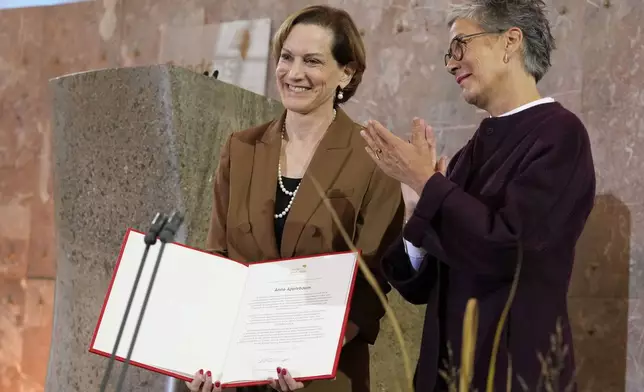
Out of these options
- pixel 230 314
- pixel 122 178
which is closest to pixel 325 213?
pixel 230 314

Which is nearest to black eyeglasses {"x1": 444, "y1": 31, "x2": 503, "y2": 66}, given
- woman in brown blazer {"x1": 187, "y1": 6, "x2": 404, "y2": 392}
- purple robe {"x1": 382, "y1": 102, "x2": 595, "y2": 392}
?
purple robe {"x1": 382, "y1": 102, "x2": 595, "y2": 392}

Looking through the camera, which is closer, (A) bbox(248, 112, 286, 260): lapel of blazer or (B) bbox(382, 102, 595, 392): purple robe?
(B) bbox(382, 102, 595, 392): purple robe

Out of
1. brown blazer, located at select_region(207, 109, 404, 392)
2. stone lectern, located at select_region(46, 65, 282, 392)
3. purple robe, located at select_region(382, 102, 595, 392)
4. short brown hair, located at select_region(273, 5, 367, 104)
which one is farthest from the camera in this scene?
stone lectern, located at select_region(46, 65, 282, 392)

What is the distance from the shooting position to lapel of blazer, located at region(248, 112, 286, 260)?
2.24 metres

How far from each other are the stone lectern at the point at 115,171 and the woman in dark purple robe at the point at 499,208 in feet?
3.17

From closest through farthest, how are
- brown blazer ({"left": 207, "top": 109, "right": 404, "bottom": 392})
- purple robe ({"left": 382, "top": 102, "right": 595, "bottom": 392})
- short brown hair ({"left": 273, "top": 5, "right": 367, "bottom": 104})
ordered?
purple robe ({"left": 382, "top": 102, "right": 595, "bottom": 392}) < brown blazer ({"left": 207, "top": 109, "right": 404, "bottom": 392}) < short brown hair ({"left": 273, "top": 5, "right": 367, "bottom": 104})

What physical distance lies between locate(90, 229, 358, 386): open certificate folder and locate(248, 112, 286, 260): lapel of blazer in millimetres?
134

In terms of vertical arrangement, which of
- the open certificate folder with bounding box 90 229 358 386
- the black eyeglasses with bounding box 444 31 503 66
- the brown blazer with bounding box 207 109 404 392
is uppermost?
the black eyeglasses with bounding box 444 31 503 66

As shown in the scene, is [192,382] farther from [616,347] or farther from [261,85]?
[261,85]

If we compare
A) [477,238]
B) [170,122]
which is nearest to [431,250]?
[477,238]

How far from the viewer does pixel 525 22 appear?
2016 mm

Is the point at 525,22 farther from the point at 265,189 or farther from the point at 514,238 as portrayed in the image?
the point at 265,189

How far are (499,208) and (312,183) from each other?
1.96 feet

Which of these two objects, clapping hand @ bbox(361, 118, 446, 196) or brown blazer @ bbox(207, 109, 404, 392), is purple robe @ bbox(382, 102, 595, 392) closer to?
clapping hand @ bbox(361, 118, 446, 196)
